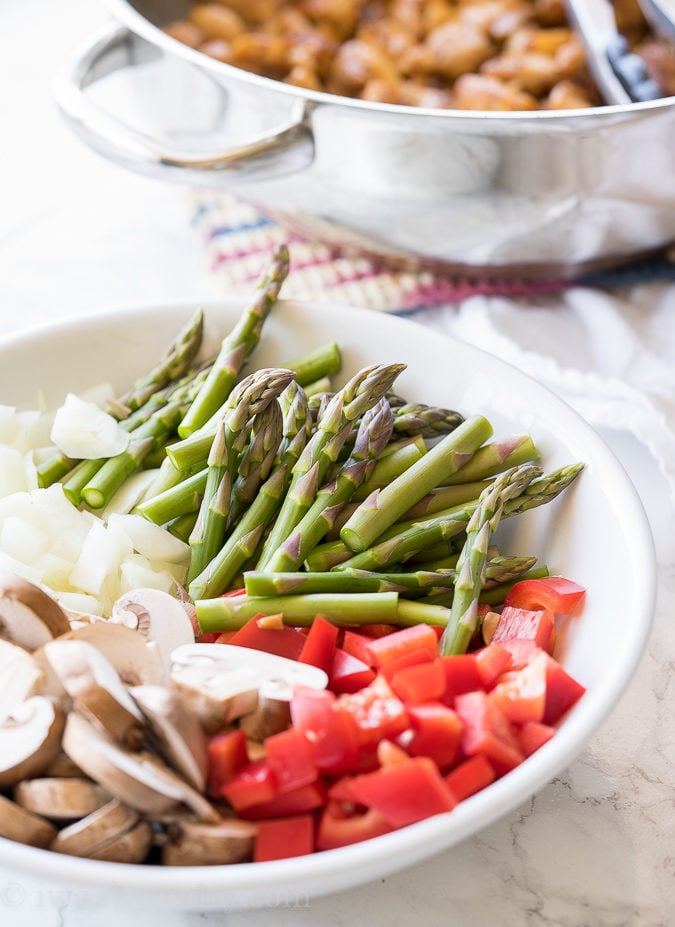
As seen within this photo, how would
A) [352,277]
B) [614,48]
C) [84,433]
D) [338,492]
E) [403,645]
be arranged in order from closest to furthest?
[403,645] < [338,492] < [84,433] < [614,48] < [352,277]

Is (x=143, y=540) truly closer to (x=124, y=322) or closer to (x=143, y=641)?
(x=143, y=641)

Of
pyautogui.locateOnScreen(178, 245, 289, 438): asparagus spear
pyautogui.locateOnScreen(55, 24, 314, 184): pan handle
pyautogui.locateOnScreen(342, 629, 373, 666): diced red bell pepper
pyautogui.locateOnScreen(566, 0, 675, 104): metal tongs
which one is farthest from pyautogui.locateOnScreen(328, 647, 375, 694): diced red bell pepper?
pyautogui.locateOnScreen(566, 0, 675, 104): metal tongs

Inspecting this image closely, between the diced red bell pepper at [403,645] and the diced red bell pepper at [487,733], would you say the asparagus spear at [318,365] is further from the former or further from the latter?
the diced red bell pepper at [487,733]

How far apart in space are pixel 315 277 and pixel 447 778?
1.58 metres

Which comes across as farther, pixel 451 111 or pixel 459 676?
pixel 451 111

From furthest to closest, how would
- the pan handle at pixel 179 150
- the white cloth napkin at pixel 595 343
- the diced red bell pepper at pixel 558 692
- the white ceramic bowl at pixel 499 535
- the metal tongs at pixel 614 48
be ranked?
the metal tongs at pixel 614 48 → the white cloth napkin at pixel 595 343 → the pan handle at pixel 179 150 → the diced red bell pepper at pixel 558 692 → the white ceramic bowl at pixel 499 535

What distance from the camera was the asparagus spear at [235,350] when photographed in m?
1.85

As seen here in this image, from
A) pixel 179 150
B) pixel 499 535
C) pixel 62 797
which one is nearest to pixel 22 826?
pixel 62 797

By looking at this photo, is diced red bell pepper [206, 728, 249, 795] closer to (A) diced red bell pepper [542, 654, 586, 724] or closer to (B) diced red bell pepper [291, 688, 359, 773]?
(B) diced red bell pepper [291, 688, 359, 773]

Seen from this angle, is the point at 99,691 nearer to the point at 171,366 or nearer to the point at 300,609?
the point at 300,609

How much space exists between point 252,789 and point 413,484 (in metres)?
0.64

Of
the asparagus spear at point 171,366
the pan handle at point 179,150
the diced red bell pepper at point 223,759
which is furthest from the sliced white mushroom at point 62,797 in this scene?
the pan handle at point 179,150

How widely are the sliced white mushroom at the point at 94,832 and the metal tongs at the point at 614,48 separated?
1.94 meters

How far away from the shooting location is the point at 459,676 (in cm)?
134
